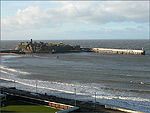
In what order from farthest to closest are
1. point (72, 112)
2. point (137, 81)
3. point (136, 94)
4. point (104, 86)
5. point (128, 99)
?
point (137, 81), point (104, 86), point (136, 94), point (128, 99), point (72, 112)

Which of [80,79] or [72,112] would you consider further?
[80,79]

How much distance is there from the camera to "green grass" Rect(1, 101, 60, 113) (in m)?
26.4

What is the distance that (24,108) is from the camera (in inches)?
1080

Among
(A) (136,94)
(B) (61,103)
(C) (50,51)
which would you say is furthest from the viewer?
(C) (50,51)

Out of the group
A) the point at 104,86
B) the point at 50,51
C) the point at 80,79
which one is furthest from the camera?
the point at 50,51

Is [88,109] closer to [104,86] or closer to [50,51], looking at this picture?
[104,86]

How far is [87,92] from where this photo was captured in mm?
39031

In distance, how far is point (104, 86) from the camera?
4322 cm

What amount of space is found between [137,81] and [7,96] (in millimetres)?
25684

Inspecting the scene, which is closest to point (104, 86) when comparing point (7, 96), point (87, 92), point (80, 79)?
point (87, 92)

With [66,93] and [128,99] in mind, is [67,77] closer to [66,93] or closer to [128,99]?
[66,93]

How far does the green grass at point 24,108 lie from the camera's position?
2642cm

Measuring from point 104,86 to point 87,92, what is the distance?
5.27 meters

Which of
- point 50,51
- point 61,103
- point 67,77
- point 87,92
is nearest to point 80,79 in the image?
point 67,77
